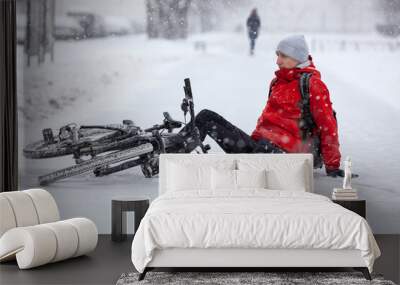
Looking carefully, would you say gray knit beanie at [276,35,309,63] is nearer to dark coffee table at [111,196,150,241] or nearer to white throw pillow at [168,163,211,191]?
white throw pillow at [168,163,211,191]

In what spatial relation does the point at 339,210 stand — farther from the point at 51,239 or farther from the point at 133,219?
the point at 133,219

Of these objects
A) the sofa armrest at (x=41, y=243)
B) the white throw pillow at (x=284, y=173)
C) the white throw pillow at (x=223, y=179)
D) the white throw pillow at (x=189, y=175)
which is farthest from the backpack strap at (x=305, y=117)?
the sofa armrest at (x=41, y=243)

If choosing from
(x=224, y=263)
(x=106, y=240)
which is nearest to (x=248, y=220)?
(x=224, y=263)

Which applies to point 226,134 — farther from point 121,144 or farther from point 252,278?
point 252,278

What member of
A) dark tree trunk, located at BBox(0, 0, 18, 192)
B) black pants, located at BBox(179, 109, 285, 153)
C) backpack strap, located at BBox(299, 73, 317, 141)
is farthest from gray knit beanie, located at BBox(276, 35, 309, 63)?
dark tree trunk, located at BBox(0, 0, 18, 192)

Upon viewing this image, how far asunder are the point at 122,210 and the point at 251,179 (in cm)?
139

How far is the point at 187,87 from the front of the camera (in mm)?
7586

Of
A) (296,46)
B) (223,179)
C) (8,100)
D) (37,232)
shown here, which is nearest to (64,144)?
(8,100)

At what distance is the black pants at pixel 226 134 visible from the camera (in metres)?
7.54

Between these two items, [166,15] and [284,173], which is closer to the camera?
[284,173]

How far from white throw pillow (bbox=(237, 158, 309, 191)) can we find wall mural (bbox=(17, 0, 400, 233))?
435 mm

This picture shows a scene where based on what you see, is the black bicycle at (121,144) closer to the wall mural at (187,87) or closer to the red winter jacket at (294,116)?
the wall mural at (187,87)

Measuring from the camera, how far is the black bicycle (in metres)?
7.57

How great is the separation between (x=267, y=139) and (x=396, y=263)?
7.25 feet
